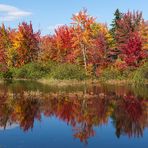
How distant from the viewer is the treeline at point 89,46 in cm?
5203

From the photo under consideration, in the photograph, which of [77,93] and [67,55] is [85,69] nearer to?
[67,55]

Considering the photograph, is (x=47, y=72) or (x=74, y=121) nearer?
(x=74, y=121)

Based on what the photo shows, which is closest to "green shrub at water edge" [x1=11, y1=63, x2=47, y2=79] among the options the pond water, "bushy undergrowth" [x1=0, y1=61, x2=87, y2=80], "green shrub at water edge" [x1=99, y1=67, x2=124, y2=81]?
"bushy undergrowth" [x1=0, y1=61, x2=87, y2=80]

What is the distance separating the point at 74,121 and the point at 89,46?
34445mm

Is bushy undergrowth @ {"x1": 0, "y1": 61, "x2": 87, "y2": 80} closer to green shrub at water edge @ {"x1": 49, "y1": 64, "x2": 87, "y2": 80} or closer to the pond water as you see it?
green shrub at water edge @ {"x1": 49, "y1": 64, "x2": 87, "y2": 80}

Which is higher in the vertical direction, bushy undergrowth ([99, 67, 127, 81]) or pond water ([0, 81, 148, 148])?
bushy undergrowth ([99, 67, 127, 81])

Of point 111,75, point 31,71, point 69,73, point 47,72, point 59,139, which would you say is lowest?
point 59,139

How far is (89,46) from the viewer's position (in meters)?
56.0

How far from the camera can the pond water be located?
17.6 metres

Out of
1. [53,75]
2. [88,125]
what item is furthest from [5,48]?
[88,125]

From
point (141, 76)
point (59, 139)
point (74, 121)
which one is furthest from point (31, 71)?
point (59, 139)

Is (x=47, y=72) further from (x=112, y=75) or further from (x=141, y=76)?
(x=141, y=76)

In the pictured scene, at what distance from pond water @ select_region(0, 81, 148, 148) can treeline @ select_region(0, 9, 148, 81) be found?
18834mm

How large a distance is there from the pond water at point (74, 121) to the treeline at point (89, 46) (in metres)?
18.8
